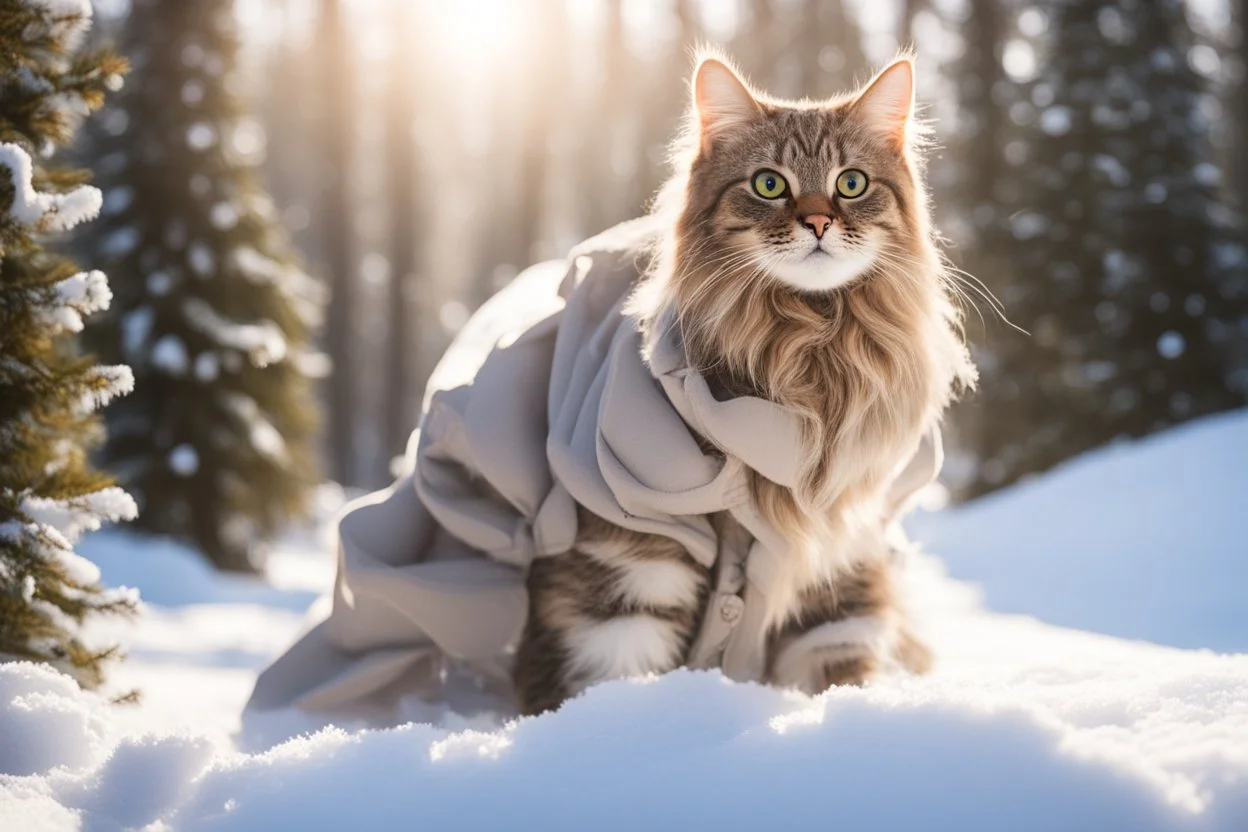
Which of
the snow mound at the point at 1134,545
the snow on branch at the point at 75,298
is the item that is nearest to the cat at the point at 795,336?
the snow on branch at the point at 75,298

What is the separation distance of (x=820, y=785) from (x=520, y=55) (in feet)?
52.7

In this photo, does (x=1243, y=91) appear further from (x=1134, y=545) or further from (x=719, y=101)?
(x=719, y=101)

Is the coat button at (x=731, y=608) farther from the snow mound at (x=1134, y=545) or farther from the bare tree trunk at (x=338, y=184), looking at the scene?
the bare tree trunk at (x=338, y=184)

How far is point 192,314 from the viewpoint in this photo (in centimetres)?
698

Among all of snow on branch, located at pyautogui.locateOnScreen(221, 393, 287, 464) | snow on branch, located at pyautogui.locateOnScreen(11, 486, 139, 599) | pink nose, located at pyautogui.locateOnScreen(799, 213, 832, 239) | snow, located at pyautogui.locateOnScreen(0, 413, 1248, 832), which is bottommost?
snow on branch, located at pyautogui.locateOnScreen(221, 393, 287, 464)

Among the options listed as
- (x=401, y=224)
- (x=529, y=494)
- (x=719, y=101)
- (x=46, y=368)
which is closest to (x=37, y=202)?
(x=46, y=368)

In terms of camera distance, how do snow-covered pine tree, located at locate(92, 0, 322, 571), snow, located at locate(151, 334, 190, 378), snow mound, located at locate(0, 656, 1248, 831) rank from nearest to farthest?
snow mound, located at locate(0, 656, 1248, 831), snow, located at locate(151, 334, 190, 378), snow-covered pine tree, located at locate(92, 0, 322, 571)

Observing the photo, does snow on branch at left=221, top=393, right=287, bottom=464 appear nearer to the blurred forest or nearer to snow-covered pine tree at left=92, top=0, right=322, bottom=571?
snow-covered pine tree at left=92, top=0, right=322, bottom=571

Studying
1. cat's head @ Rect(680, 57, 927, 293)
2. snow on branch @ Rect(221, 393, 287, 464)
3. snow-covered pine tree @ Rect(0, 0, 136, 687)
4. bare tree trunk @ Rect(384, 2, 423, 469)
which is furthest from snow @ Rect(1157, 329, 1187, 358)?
bare tree trunk @ Rect(384, 2, 423, 469)

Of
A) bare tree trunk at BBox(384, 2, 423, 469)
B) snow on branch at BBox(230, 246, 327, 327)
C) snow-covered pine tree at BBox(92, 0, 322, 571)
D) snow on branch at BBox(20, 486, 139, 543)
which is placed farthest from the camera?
bare tree trunk at BBox(384, 2, 423, 469)

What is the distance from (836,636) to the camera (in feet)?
9.07

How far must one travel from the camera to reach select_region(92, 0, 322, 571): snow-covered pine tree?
7.00 metres

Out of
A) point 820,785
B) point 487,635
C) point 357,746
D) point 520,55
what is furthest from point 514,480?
point 520,55

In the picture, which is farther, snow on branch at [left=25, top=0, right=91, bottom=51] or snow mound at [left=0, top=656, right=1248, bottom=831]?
snow on branch at [left=25, top=0, right=91, bottom=51]
